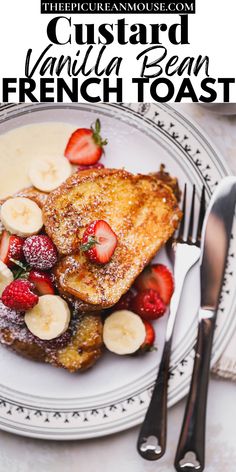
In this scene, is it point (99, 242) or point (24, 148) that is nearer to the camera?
point (99, 242)

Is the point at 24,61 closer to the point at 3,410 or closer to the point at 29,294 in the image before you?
the point at 29,294

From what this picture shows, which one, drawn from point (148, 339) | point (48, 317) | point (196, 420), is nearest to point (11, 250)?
point (48, 317)

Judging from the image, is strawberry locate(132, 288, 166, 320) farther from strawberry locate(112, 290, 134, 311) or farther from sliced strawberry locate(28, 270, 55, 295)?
sliced strawberry locate(28, 270, 55, 295)

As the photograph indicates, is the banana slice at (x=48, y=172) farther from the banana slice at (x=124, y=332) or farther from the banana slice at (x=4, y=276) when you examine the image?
the banana slice at (x=124, y=332)

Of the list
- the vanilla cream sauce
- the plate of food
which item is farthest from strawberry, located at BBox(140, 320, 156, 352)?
the vanilla cream sauce

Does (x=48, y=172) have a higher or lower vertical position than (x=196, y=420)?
higher

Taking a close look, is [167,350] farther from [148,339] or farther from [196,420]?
[196,420]
